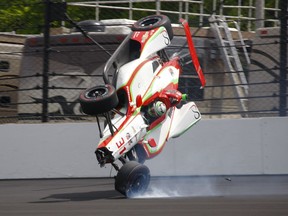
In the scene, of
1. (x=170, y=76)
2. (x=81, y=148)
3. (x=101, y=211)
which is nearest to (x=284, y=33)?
(x=170, y=76)

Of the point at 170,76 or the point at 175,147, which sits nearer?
the point at 170,76

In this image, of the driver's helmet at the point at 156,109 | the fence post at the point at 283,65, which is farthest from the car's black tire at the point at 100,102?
the fence post at the point at 283,65

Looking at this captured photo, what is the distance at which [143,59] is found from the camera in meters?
10.6

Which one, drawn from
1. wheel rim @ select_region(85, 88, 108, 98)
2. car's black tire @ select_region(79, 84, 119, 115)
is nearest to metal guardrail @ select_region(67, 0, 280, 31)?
wheel rim @ select_region(85, 88, 108, 98)

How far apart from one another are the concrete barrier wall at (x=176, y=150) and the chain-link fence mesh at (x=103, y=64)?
341mm

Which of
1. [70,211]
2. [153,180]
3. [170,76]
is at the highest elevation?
[170,76]

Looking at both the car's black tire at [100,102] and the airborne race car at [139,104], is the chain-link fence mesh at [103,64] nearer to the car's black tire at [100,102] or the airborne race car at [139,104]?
the airborne race car at [139,104]

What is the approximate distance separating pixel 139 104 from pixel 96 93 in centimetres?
67

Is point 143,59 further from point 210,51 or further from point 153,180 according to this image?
point 210,51

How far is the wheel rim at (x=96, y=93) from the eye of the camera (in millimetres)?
9729

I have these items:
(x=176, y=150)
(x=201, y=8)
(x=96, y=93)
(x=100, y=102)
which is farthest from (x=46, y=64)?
(x=201, y=8)

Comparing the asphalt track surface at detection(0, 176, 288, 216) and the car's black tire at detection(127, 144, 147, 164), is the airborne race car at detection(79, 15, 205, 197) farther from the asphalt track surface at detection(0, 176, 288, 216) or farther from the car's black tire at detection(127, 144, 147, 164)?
the asphalt track surface at detection(0, 176, 288, 216)

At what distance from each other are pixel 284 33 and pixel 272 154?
1773 mm

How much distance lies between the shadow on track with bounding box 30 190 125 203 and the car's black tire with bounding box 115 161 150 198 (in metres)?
0.24
